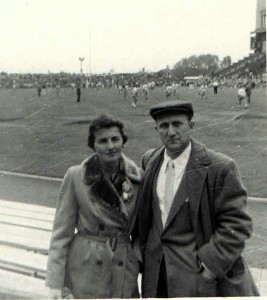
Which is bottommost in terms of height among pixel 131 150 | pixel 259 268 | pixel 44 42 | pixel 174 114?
pixel 259 268

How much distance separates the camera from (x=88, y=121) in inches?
182

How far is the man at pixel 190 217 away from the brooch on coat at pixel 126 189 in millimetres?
71

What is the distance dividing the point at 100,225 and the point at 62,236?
208 mm

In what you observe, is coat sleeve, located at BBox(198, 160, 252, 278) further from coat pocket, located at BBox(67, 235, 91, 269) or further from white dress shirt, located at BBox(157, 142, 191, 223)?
coat pocket, located at BBox(67, 235, 91, 269)

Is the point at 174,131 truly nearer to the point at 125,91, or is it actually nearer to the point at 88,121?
the point at 88,121

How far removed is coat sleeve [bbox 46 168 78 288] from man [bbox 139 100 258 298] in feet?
1.19

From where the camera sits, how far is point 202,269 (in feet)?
7.38

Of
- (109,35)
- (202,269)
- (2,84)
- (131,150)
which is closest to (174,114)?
(202,269)

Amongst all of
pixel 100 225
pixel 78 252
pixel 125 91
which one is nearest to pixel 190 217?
pixel 100 225

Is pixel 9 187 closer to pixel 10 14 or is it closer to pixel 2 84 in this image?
pixel 2 84

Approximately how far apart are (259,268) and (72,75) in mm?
2505

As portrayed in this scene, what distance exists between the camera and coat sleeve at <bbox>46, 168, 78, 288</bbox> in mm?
2391

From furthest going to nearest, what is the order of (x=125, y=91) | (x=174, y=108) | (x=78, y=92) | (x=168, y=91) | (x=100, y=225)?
(x=125, y=91), (x=78, y=92), (x=168, y=91), (x=100, y=225), (x=174, y=108)

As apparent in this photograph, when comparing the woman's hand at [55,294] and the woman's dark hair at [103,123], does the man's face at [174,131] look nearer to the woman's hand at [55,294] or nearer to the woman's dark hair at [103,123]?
the woman's dark hair at [103,123]
